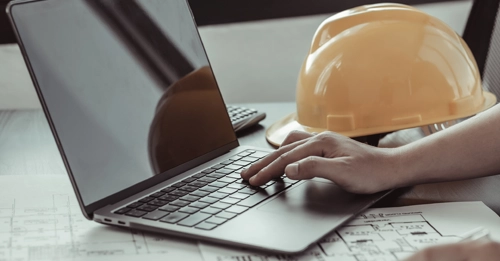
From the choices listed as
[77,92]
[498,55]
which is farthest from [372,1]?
[77,92]

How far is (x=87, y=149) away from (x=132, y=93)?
0.12 m

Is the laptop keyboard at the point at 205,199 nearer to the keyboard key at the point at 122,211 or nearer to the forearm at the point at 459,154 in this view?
the keyboard key at the point at 122,211

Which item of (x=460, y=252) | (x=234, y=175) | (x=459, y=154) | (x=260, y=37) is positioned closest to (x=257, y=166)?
(x=234, y=175)

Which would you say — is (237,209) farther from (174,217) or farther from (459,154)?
(459,154)

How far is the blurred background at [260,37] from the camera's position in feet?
6.68

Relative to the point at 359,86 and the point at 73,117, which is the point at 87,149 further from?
the point at 359,86

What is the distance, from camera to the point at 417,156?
805 mm

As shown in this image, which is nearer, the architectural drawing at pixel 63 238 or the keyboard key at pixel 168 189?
the architectural drawing at pixel 63 238

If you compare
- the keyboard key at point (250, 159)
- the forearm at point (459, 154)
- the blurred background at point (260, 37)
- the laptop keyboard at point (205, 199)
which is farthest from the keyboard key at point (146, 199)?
the blurred background at point (260, 37)

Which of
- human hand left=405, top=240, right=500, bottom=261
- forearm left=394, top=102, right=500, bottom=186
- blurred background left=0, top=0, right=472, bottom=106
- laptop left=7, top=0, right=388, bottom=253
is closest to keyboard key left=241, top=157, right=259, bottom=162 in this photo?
laptop left=7, top=0, right=388, bottom=253

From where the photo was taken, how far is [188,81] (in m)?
0.93

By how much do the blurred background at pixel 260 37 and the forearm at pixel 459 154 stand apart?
1241mm

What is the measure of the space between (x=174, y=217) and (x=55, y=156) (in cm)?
42

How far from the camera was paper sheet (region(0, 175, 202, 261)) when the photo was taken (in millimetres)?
647
